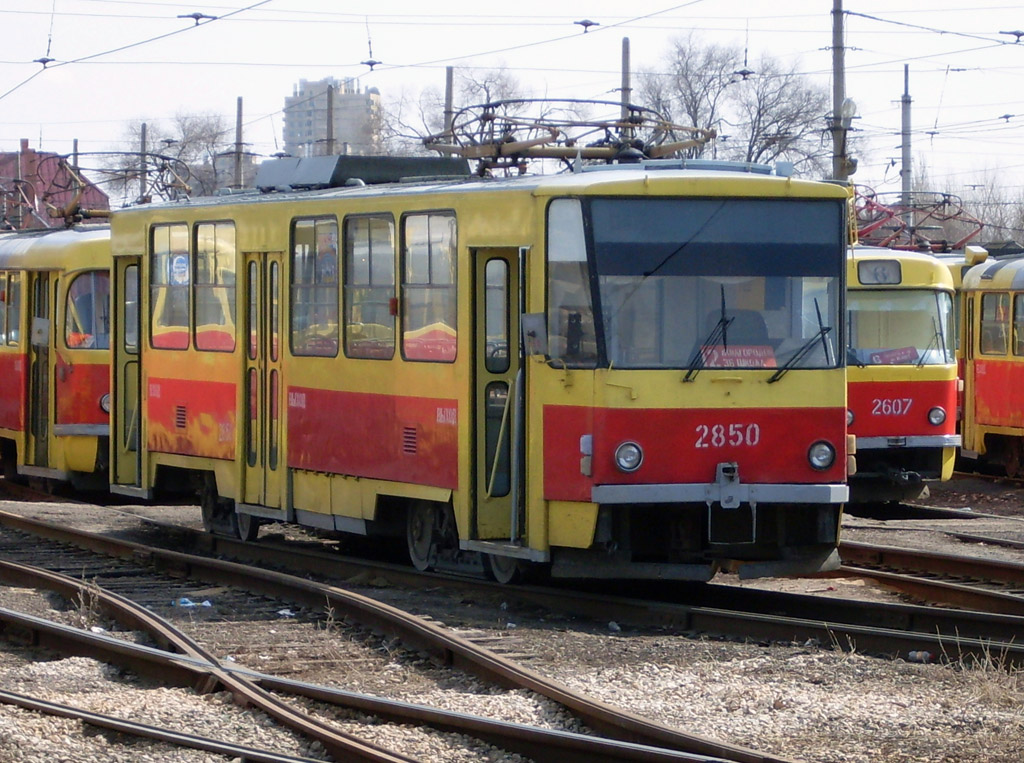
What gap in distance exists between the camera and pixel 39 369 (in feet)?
61.4

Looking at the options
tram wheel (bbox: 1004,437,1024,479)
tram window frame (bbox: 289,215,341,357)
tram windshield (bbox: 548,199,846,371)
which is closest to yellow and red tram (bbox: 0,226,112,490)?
tram window frame (bbox: 289,215,341,357)

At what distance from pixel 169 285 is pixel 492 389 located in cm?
466

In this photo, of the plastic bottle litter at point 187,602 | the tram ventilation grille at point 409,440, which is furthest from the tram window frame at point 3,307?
the tram ventilation grille at point 409,440

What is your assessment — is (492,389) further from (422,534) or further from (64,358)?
(64,358)

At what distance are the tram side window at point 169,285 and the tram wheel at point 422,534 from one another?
317 centimetres

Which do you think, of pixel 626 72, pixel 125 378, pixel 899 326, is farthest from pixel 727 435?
pixel 626 72

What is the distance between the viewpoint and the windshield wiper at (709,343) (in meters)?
10.1

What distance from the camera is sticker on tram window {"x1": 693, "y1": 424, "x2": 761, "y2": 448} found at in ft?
33.4

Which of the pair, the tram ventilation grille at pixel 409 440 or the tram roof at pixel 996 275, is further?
the tram roof at pixel 996 275

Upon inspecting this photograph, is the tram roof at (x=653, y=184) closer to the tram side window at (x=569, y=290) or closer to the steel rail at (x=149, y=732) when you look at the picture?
the tram side window at (x=569, y=290)

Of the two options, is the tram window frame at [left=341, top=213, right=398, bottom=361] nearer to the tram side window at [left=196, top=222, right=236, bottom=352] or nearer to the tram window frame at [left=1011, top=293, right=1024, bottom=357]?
the tram side window at [left=196, top=222, right=236, bottom=352]

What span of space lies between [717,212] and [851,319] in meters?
7.71

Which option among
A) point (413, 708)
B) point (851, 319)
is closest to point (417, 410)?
point (413, 708)

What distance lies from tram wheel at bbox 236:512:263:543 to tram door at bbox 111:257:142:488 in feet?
5.51
